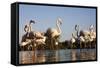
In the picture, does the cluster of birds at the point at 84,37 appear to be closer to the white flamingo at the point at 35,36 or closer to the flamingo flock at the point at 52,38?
the flamingo flock at the point at 52,38

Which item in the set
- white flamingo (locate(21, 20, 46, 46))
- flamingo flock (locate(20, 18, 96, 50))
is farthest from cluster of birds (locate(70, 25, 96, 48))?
white flamingo (locate(21, 20, 46, 46))

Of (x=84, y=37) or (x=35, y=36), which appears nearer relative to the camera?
(x=35, y=36)

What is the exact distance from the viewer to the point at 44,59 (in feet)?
6.13

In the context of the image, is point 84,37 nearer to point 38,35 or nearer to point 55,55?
point 55,55

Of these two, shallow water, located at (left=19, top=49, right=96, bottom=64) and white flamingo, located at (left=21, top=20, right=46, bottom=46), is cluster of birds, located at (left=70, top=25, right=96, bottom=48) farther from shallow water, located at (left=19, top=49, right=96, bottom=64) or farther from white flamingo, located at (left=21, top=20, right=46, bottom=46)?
white flamingo, located at (left=21, top=20, right=46, bottom=46)

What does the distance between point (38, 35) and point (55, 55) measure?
0.21m

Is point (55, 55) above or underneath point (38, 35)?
underneath

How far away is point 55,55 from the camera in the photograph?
1906 millimetres

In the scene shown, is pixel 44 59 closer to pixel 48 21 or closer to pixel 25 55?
pixel 25 55

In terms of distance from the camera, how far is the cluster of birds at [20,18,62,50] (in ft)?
5.96

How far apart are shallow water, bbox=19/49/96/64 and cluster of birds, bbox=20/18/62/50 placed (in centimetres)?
7

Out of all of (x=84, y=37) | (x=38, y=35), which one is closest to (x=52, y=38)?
(x=38, y=35)
